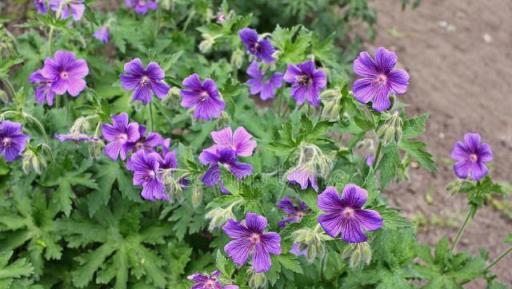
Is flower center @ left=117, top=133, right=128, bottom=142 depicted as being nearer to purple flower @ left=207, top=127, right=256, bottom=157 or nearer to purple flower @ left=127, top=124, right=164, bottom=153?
purple flower @ left=127, top=124, right=164, bottom=153

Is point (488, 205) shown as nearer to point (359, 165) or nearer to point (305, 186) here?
point (359, 165)

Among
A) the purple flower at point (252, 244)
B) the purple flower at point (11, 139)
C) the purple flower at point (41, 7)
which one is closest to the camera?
the purple flower at point (252, 244)

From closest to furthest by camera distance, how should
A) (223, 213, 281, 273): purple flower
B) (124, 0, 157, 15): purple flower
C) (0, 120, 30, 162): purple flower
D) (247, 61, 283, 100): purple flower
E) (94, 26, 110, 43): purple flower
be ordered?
1. (223, 213, 281, 273): purple flower
2. (0, 120, 30, 162): purple flower
3. (247, 61, 283, 100): purple flower
4. (94, 26, 110, 43): purple flower
5. (124, 0, 157, 15): purple flower

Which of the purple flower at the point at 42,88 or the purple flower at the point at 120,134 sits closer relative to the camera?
the purple flower at the point at 120,134

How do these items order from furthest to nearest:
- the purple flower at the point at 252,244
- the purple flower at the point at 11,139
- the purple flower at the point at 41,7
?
the purple flower at the point at 41,7
the purple flower at the point at 11,139
the purple flower at the point at 252,244

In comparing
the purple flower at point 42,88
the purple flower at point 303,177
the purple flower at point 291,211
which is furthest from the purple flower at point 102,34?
the purple flower at point 303,177

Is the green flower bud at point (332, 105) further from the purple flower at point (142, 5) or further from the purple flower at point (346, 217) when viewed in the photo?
the purple flower at point (142, 5)

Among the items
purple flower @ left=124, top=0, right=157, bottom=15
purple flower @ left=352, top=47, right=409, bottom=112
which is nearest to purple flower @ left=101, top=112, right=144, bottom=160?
purple flower @ left=352, top=47, right=409, bottom=112

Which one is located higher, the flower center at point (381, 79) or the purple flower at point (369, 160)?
the flower center at point (381, 79)
